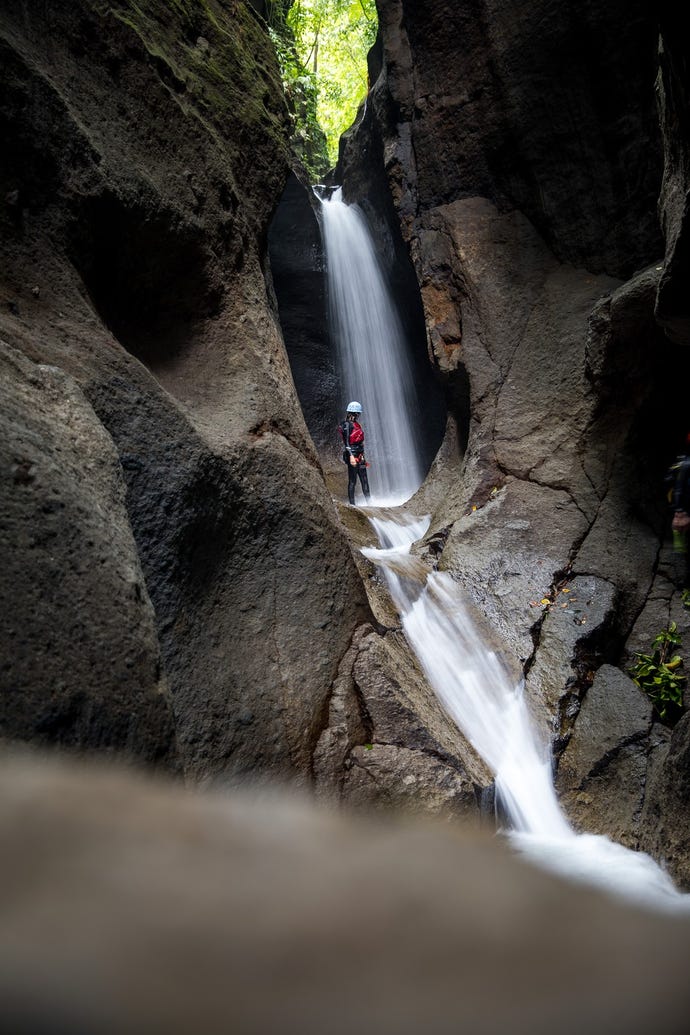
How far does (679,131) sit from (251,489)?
11.3 ft

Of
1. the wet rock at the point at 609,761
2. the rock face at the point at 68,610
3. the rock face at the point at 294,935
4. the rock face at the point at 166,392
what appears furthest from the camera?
the wet rock at the point at 609,761

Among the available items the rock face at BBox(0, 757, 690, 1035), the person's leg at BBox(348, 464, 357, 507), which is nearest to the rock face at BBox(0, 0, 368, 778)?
the rock face at BBox(0, 757, 690, 1035)

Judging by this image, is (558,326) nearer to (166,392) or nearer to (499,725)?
(499,725)

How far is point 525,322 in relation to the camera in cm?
859

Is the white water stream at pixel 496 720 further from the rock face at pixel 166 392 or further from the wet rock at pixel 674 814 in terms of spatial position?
the rock face at pixel 166 392

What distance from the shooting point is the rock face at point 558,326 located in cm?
548

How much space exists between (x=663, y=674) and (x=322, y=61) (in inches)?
1013

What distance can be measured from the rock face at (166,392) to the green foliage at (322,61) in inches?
486

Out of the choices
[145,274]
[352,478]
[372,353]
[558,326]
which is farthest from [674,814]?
[372,353]

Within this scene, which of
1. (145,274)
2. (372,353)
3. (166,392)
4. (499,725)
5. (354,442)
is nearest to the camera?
(166,392)

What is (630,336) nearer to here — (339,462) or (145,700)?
(145,700)

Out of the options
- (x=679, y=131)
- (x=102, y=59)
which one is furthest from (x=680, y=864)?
(x=102, y=59)

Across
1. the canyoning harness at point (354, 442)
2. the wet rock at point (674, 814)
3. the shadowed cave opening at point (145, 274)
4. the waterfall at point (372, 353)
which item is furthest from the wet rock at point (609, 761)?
the waterfall at point (372, 353)

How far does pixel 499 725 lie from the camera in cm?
531
